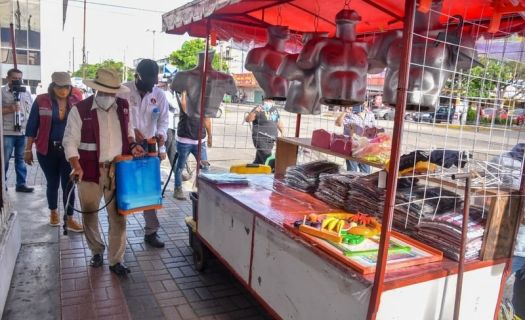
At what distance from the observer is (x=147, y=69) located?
392 centimetres

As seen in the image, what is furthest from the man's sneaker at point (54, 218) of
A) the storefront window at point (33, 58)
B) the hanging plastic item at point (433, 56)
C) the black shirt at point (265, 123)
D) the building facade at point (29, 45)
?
the storefront window at point (33, 58)

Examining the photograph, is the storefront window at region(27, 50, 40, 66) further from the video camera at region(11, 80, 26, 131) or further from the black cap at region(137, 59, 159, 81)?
the black cap at region(137, 59, 159, 81)

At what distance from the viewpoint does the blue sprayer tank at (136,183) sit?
3398mm

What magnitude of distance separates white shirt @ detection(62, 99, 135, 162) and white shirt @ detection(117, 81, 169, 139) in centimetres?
62

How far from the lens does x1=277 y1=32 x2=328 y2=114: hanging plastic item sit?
310 centimetres

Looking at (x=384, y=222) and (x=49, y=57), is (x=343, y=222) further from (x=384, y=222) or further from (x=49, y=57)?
(x=49, y=57)

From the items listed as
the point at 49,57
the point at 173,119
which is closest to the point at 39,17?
the point at 49,57

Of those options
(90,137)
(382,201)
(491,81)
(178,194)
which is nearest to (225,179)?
(90,137)

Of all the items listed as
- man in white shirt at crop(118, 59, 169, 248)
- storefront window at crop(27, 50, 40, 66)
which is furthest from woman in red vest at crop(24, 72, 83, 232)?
storefront window at crop(27, 50, 40, 66)

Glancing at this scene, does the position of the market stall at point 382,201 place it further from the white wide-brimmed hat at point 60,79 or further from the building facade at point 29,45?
the building facade at point 29,45

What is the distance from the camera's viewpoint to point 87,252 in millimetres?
4004

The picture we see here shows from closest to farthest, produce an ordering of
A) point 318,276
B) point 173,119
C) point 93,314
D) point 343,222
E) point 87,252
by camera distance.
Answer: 1. point 318,276
2. point 343,222
3. point 93,314
4. point 87,252
5. point 173,119

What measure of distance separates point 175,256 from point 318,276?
229cm

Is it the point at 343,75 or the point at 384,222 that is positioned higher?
the point at 343,75
